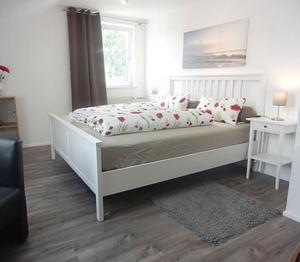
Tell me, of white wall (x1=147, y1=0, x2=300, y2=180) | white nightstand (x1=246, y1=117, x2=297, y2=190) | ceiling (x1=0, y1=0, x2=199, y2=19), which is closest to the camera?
white nightstand (x1=246, y1=117, x2=297, y2=190)

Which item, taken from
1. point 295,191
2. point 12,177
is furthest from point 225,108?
point 12,177

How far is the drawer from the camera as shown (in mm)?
2672

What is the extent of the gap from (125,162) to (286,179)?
2017 mm

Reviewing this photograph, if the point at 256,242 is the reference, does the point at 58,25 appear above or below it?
above

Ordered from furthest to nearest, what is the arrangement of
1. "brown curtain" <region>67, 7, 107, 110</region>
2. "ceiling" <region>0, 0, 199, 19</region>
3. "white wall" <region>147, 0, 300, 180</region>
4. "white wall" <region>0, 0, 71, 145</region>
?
"brown curtain" <region>67, 7, 107, 110</region> < "white wall" <region>0, 0, 71, 145</region> < "ceiling" <region>0, 0, 199, 19</region> < "white wall" <region>147, 0, 300, 180</region>

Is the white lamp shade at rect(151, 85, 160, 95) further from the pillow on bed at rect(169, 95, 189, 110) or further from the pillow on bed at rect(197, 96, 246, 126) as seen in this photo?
the pillow on bed at rect(197, 96, 246, 126)

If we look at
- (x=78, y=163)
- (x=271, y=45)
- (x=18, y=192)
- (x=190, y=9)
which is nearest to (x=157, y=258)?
(x=18, y=192)

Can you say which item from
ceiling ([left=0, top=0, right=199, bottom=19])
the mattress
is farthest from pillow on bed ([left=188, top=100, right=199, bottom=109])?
ceiling ([left=0, top=0, right=199, bottom=19])

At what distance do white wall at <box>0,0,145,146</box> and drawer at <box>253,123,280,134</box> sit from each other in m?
3.19

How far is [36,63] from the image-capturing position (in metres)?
4.12

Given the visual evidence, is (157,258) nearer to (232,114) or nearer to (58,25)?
(232,114)

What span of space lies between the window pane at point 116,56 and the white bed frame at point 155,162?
1584mm

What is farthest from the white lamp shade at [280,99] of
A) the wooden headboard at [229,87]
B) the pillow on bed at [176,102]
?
the pillow on bed at [176,102]

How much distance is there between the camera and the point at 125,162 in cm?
217
